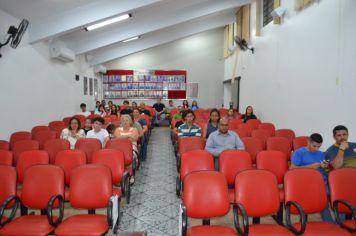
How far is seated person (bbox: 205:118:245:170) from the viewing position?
170 inches

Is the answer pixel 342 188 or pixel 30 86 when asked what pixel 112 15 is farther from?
pixel 342 188

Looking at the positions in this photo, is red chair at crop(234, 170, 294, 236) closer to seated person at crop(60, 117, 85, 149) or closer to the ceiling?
seated person at crop(60, 117, 85, 149)

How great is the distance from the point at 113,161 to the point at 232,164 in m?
1.49

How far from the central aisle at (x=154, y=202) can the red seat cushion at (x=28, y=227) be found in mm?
942

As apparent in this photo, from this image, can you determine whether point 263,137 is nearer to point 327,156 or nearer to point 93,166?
point 327,156

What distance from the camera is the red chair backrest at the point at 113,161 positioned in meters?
3.73

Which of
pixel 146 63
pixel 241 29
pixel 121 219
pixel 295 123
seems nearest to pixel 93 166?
pixel 121 219

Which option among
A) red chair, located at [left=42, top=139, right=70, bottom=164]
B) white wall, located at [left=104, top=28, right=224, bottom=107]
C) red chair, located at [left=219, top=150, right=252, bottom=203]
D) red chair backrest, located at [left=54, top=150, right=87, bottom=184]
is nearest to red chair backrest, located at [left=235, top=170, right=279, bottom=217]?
Answer: red chair, located at [left=219, top=150, right=252, bottom=203]

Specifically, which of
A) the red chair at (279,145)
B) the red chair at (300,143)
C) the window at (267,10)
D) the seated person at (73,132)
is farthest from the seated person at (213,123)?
the window at (267,10)

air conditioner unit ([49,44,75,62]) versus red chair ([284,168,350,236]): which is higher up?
air conditioner unit ([49,44,75,62])

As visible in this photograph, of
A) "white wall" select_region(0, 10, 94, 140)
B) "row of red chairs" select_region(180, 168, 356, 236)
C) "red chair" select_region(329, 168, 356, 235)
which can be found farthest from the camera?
"white wall" select_region(0, 10, 94, 140)

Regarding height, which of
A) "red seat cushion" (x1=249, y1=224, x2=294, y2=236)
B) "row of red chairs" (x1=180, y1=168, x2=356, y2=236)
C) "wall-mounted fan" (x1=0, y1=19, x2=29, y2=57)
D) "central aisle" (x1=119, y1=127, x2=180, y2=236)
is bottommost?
"central aisle" (x1=119, y1=127, x2=180, y2=236)

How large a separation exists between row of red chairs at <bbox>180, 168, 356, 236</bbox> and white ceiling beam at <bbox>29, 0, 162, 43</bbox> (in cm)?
522

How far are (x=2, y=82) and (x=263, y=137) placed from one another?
16.7ft
